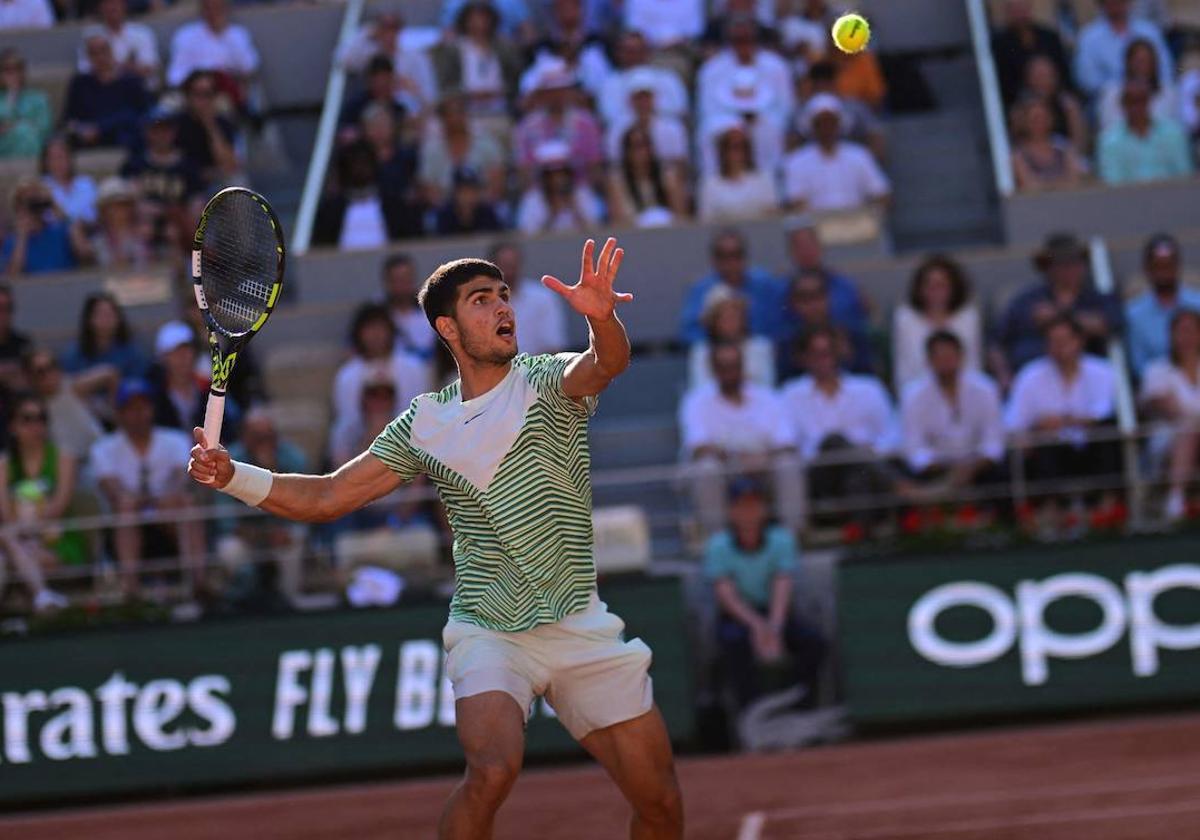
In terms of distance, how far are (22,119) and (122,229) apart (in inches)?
83.0

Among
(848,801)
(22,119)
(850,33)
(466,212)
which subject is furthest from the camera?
(22,119)

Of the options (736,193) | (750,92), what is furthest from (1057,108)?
(736,193)

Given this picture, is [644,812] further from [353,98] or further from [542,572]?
[353,98]

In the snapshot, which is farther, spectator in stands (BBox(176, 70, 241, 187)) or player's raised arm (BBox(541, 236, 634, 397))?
spectator in stands (BBox(176, 70, 241, 187))

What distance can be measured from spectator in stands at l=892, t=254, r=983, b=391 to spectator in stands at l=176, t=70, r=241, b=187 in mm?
5688

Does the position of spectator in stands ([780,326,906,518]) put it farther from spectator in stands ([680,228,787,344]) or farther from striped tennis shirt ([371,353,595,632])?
striped tennis shirt ([371,353,595,632])

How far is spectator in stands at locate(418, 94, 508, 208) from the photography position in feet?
48.7

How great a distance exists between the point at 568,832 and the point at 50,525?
13.1ft

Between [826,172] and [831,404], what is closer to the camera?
[831,404]

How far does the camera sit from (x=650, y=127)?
48.0ft

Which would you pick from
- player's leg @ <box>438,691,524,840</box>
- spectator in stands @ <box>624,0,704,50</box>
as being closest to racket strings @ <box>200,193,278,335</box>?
player's leg @ <box>438,691,524,840</box>

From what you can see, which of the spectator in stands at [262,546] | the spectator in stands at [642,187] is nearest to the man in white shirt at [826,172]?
the spectator in stands at [642,187]

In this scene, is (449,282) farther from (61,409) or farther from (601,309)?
(61,409)

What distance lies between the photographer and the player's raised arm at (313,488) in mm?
6312
